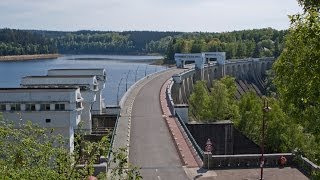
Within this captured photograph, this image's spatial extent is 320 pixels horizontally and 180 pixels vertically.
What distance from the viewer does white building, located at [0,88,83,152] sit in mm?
42066

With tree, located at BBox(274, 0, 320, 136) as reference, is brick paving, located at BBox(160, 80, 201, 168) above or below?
below

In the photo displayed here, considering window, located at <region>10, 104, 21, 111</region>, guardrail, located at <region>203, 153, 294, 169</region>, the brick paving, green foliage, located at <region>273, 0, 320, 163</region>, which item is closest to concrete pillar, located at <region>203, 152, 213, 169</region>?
guardrail, located at <region>203, 153, 294, 169</region>

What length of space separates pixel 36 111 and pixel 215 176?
1989 cm

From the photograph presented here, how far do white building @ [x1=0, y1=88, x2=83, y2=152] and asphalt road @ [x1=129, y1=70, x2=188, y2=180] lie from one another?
6.05 m

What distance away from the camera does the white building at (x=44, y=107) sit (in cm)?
4207

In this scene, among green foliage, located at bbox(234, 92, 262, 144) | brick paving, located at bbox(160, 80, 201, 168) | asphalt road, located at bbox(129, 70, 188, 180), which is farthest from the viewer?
green foliage, located at bbox(234, 92, 262, 144)

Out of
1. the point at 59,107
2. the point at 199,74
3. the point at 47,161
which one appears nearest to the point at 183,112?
the point at 59,107

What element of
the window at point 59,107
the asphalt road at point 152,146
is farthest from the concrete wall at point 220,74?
the window at point 59,107

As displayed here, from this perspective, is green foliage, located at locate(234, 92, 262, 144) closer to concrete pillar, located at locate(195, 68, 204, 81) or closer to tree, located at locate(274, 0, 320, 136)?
tree, located at locate(274, 0, 320, 136)

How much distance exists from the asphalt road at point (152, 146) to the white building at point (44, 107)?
6.05 metres

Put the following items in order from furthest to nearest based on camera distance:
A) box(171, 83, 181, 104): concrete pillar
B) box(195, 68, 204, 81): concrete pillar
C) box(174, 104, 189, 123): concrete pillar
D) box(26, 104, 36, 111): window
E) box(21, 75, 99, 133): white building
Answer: box(195, 68, 204, 81): concrete pillar < box(171, 83, 181, 104): concrete pillar < box(21, 75, 99, 133): white building < box(174, 104, 189, 123): concrete pillar < box(26, 104, 36, 111): window

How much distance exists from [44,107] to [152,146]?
11023 mm

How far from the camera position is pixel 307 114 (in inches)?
816

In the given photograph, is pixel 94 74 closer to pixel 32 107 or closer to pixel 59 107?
pixel 59 107
